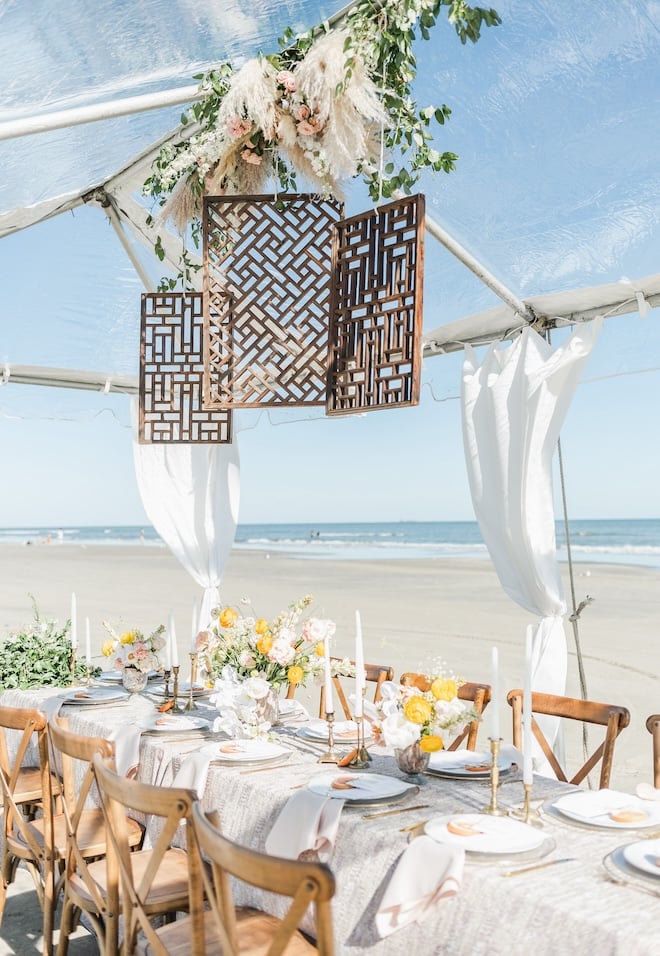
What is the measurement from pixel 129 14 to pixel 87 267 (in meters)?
2.44

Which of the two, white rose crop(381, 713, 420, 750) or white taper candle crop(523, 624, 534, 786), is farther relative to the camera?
white rose crop(381, 713, 420, 750)

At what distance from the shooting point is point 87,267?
4914 millimetres

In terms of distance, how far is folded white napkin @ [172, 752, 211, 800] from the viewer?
8.54ft

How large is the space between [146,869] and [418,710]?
0.80m

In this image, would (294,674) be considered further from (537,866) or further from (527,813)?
(537,866)

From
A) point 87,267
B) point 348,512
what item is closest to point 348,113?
point 87,267

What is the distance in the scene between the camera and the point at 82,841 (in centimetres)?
279

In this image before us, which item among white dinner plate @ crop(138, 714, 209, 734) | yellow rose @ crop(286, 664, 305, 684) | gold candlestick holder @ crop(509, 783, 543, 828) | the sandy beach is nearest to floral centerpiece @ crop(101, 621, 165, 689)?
the sandy beach

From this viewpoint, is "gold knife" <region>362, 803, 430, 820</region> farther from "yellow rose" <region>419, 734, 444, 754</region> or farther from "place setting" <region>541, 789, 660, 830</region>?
"place setting" <region>541, 789, 660, 830</region>

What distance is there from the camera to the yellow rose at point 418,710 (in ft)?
7.73

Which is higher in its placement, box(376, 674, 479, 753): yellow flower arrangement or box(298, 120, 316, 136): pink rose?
box(298, 120, 316, 136): pink rose

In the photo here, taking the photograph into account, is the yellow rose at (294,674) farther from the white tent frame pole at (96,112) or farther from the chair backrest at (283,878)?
the white tent frame pole at (96,112)

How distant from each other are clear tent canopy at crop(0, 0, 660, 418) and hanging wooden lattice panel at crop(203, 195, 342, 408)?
502 mm

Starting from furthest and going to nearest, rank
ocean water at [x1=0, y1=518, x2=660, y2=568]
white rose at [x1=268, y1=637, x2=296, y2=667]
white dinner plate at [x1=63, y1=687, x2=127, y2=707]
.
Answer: ocean water at [x1=0, y1=518, x2=660, y2=568] → white dinner plate at [x1=63, y1=687, x2=127, y2=707] → white rose at [x1=268, y1=637, x2=296, y2=667]
